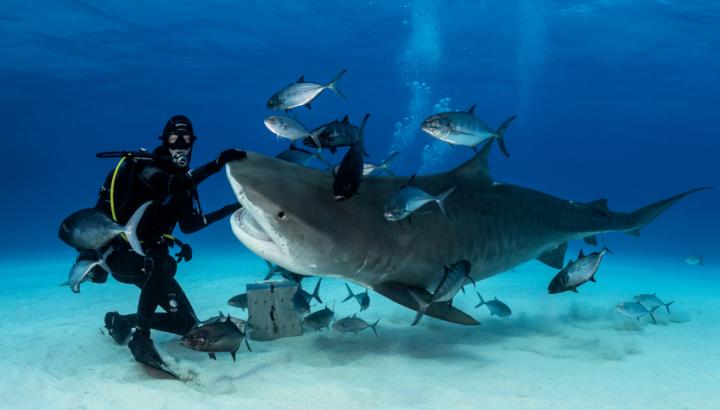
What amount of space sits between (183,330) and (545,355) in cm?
401

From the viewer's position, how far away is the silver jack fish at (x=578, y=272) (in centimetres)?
518

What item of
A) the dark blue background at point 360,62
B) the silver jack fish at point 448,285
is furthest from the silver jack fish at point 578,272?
the dark blue background at point 360,62

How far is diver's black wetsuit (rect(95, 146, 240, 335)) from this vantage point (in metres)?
4.62

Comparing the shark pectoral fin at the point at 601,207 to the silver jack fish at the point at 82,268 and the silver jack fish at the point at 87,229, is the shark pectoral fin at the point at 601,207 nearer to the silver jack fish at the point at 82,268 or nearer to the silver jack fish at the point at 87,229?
the silver jack fish at the point at 87,229

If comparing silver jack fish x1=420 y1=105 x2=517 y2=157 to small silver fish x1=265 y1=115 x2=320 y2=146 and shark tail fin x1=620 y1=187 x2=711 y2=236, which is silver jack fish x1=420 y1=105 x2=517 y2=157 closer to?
small silver fish x1=265 y1=115 x2=320 y2=146

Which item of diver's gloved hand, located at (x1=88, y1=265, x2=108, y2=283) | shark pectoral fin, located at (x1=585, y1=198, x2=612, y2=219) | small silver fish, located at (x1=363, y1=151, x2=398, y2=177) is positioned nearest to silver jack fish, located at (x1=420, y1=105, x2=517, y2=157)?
small silver fish, located at (x1=363, y1=151, x2=398, y2=177)

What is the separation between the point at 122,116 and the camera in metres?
52.9

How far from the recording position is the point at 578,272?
5227 millimetres

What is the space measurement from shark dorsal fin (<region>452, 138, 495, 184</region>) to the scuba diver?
101 inches

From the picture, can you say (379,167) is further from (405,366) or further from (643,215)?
(643,215)

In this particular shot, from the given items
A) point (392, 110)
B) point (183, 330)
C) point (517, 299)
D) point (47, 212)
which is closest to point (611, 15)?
point (517, 299)

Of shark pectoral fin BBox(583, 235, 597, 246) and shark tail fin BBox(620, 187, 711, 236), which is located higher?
shark tail fin BBox(620, 187, 711, 236)

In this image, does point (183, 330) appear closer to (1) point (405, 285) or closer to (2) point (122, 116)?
(1) point (405, 285)

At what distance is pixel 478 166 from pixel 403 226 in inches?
60.6
